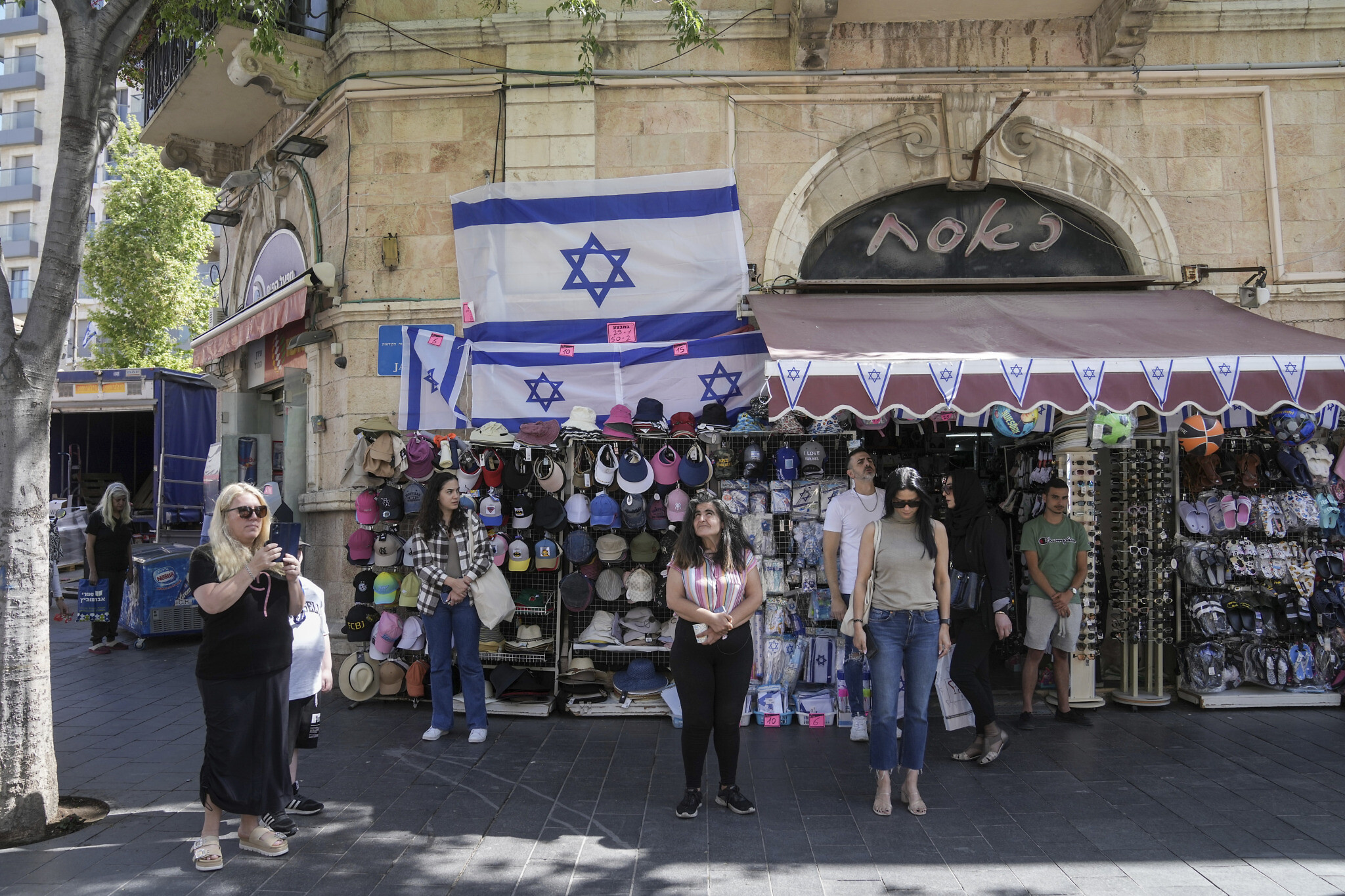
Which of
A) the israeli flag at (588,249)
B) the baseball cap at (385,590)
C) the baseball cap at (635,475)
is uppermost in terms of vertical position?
the israeli flag at (588,249)

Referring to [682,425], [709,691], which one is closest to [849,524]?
[709,691]

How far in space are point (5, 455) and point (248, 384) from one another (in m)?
→ 6.20

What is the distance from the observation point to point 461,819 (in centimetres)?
470

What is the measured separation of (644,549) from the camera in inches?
273

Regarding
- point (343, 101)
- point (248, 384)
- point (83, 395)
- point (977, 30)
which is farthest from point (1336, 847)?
point (83, 395)

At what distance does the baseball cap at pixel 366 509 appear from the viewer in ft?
23.4

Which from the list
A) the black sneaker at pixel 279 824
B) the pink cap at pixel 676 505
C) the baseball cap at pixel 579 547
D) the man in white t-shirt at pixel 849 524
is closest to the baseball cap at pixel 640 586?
the baseball cap at pixel 579 547

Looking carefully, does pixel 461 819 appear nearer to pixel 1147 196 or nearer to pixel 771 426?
pixel 771 426

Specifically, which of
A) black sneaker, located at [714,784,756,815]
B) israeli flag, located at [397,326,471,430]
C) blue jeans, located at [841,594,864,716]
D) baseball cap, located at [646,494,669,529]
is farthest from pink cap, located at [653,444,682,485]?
black sneaker, located at [714,784,756,815]

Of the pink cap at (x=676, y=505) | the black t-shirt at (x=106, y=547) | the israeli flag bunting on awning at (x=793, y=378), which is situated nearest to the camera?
the israeli flag bunting on awning at (x=793, y=378)

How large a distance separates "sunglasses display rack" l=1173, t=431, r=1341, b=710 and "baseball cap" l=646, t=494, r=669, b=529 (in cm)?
433

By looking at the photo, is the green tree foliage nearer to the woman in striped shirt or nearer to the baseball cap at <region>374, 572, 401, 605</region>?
the baseball cap at <region>374, 572, 401, 605</region>

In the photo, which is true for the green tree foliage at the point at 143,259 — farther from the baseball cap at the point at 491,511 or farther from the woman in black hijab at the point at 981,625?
the woman in black hijab at the point at 981,625

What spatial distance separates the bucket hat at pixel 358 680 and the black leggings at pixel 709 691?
350cm
